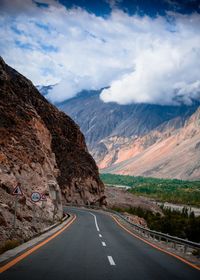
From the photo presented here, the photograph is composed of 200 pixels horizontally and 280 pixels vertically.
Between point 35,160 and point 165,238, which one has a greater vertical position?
point 35,160

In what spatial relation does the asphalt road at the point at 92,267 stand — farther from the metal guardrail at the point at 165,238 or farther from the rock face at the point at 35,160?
the rock face at the point at 35,160

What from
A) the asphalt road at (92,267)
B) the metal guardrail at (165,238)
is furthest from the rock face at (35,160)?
the metal guardrail at (165,238)

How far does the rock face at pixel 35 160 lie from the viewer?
26689 millimetres

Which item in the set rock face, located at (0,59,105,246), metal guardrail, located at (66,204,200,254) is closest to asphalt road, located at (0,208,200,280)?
metal guardrail, located at (66,204,200,254)

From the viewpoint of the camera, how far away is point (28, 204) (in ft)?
90.9

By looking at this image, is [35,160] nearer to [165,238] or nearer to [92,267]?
[165,238]

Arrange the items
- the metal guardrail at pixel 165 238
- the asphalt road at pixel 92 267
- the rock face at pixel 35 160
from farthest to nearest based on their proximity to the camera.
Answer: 1. the rock face at pixel 35 160
2. the metal guardrail at pixel 165 238
3. the asphalt road at pixel 92 267

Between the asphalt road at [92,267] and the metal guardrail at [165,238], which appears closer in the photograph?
the asphalt road at [92,267]

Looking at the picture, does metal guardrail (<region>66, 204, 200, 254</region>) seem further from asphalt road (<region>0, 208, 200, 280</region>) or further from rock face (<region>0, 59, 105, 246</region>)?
rock face (<region>0, 59, 105, 246</region>)

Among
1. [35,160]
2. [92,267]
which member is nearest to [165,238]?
[92,267]

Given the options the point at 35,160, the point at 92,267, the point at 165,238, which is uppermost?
the point at 35,160

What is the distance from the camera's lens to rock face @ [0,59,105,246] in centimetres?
2669

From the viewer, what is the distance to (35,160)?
127ft

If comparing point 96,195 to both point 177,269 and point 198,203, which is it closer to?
point 177,269
